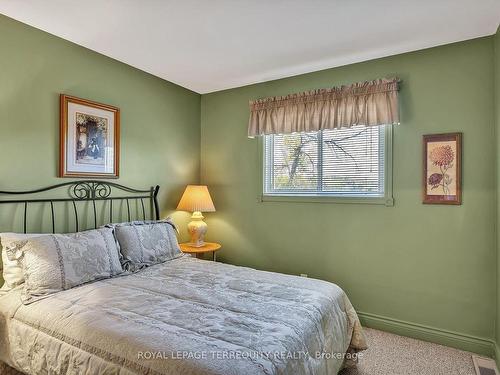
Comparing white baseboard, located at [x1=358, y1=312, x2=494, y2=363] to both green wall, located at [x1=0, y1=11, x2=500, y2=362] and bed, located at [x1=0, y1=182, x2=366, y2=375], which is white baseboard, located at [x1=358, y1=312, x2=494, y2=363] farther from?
bed, located at [x1=0, y1=182, x2=366, y2=375]

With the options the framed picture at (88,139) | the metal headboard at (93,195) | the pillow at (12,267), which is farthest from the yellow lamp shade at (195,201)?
the pillow at (12,267)

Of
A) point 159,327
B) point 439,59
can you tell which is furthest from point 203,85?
point 159,327

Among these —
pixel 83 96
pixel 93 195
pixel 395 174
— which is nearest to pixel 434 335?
pixel 395 174

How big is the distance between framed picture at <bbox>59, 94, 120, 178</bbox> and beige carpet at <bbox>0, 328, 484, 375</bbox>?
4.99 ft

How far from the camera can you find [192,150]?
12.7ft

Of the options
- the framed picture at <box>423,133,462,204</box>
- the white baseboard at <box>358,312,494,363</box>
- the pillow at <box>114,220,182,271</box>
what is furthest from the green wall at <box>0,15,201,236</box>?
the framed picture at <box>423,133,462,204</box>

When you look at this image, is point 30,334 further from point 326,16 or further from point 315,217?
point 326,16

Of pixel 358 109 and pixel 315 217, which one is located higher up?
pixel 358 109

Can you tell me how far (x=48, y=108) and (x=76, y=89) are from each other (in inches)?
12.1

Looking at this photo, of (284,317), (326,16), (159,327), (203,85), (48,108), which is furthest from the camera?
(203,85)

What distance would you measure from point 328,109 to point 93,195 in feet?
7.75

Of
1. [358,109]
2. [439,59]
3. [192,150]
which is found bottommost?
[192,150]

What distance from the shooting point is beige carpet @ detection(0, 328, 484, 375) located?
2.21 m

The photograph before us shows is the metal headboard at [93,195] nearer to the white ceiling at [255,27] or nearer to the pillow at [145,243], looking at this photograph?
the pillow at [145,243]
